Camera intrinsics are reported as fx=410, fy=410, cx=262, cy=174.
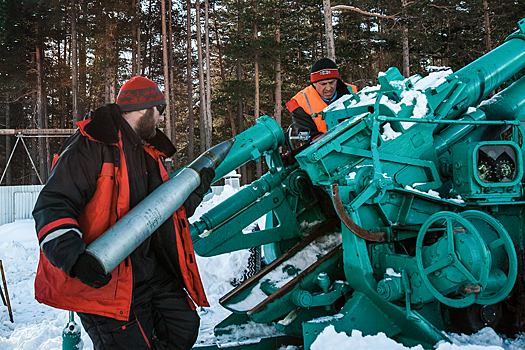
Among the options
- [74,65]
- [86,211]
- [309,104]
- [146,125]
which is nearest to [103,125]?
[146,125]

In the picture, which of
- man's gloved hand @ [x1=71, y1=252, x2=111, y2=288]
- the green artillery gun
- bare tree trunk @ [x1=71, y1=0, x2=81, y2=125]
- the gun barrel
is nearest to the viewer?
man's gloved hand @ [x1=71, y1=252, x2=111, y2=288]

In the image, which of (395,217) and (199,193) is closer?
(199,193)

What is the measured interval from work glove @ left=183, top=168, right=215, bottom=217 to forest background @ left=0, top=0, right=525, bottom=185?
453 inches

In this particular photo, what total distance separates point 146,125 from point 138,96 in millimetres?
190

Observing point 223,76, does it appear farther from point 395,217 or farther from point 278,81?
point 395,217

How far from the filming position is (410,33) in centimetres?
1844

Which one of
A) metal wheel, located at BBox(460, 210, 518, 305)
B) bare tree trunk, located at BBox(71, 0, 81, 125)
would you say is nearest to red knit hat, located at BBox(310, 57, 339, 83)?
metal wheel, located at BBox(460, 210, 518, 305)

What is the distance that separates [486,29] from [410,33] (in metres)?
3.40

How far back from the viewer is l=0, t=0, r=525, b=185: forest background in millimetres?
18641

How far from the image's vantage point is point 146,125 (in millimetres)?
2670

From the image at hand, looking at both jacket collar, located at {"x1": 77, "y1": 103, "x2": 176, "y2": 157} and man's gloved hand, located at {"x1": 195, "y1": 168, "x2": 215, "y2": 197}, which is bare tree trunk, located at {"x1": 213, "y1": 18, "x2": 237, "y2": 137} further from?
jacket collar, located at {"x1": 77, "y1": 103, "x2": 176, "y2": 157}

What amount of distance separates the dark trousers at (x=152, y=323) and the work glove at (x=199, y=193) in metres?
0.46

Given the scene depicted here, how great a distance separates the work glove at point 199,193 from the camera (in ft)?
9.29

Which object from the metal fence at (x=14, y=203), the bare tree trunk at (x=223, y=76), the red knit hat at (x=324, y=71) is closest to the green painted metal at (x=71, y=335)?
the red knit hat at (x=324, y=71)
